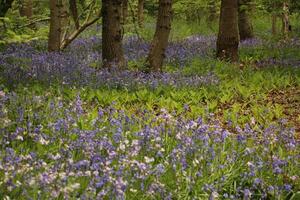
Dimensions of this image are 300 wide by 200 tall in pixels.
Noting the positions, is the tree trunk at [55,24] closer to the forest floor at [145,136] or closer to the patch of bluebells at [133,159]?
the forest floor at [145,136]

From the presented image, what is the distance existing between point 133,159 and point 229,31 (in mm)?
8139

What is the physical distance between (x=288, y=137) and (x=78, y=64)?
5.44 metres

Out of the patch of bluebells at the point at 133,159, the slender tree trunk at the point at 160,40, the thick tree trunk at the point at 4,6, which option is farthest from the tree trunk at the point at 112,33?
the patch of bluebells at the point at 133,159

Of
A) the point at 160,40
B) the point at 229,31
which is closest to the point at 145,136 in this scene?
the point at 160,40

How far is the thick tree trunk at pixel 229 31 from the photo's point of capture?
11406 millimetres

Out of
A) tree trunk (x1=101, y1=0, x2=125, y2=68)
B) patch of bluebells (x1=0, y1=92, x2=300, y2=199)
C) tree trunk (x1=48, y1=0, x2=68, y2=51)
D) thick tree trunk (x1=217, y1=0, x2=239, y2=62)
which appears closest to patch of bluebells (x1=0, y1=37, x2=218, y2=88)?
tree trunk (x1=101, y1=0, x2=125, y2=68)

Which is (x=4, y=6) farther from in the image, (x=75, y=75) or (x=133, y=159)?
(x=133, y=159)

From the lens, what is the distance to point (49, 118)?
5207 millimetres

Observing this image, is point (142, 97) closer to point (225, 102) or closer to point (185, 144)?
point (225, 102)

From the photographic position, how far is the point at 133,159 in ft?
13.2

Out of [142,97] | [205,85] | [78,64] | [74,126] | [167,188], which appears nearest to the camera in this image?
[167,188]

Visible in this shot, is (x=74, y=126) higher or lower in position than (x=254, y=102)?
higher

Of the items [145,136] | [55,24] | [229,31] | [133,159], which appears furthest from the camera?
[229,31]

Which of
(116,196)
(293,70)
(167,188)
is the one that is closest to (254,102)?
(293,70)
